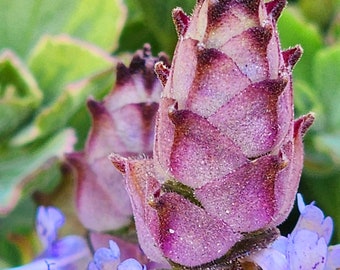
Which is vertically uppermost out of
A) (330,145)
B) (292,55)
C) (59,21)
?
(292,55)

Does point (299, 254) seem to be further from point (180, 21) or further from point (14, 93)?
point (14, 93)

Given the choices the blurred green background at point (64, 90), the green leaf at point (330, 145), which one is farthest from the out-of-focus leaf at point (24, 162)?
the green leaf at point (330, 145)

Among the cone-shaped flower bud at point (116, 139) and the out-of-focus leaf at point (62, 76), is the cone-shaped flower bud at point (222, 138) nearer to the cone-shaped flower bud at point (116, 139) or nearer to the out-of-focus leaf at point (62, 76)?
the cone-shaped flower bud at point (116, 139)

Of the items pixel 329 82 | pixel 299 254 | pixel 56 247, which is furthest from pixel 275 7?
pixel 329 82

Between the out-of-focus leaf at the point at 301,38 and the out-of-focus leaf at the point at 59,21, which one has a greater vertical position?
the out-of-focus leaf at the point at 59,21

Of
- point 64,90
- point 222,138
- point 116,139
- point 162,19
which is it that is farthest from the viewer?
point 162,19

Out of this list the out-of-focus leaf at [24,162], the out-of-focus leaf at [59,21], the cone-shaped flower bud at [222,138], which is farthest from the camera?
the out-of-focus leaf at [59,21]

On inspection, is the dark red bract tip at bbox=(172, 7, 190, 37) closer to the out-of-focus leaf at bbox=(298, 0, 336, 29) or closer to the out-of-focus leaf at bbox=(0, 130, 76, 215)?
the out-of-focus leaf at bbox=(0, 130, 76, 215)
